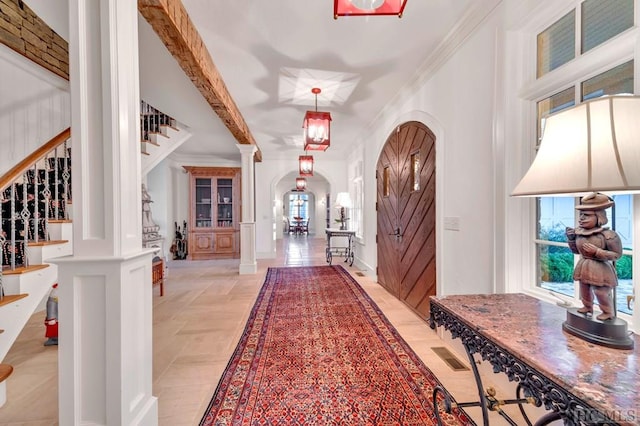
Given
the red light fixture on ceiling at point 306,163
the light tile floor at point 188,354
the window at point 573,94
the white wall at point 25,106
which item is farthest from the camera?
the red light fixture on ceiling at point 306,163

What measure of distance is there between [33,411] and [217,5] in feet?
10.0

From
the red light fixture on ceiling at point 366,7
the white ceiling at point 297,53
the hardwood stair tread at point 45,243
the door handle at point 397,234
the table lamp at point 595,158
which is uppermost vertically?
the white ceiling at point 297,53

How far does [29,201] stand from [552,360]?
423 cm

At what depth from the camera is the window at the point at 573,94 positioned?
1.25m

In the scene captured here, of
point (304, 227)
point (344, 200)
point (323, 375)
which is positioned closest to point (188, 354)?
point (323, 375)

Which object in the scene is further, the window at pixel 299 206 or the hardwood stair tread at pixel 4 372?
the window at pixel 299 206

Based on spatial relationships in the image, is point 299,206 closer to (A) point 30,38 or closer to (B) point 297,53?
(A) point 30,38

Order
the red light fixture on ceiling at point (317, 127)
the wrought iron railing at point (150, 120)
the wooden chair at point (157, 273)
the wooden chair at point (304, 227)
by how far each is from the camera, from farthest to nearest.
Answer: the wooden chair at point (304, 227)
the wrought iron railing at point (150, 120)
the wooden chair at point (157, 273)
the red light fixture on ceiling at point (317, 127)

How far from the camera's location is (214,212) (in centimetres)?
717

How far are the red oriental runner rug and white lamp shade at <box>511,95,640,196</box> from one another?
1.53 metres

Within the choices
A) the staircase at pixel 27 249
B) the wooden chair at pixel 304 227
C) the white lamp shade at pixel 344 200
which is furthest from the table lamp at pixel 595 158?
the wooden chair at pixel 304 227

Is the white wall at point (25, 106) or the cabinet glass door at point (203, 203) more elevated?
the white wall at point (25, 106)

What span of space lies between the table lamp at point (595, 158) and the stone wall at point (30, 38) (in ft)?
15.7

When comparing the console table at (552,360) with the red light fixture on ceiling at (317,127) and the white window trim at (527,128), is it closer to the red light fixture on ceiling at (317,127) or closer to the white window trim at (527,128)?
the white window trim at (527,128)
